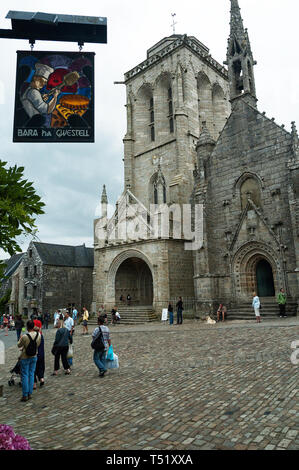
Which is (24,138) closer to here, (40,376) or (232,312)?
(40,376)

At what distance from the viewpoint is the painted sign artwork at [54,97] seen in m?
4.60

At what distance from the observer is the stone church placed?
17.6 metres

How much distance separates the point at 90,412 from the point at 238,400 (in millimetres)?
2261

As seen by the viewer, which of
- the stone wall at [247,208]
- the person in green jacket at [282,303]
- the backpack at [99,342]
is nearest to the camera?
the backpack at [99,342]

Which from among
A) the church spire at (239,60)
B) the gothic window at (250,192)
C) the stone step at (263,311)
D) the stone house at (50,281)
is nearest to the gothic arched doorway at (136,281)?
the stone step at (263,311)

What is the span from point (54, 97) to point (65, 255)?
34956 mm

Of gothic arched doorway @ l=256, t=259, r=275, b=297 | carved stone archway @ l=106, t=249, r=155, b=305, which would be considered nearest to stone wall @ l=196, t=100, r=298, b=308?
gothic arched doorway @ l=256, t=259, r=275, b=297

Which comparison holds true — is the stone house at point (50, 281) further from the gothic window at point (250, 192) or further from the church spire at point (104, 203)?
the gothic window at point (250, 192)

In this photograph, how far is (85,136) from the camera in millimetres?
4656

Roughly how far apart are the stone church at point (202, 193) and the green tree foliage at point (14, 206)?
15.1 metres

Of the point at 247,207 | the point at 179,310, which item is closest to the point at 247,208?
the point at 247,207

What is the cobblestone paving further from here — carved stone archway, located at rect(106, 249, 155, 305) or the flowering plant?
carved stone archway, located at rect(106, 249, 155, 305)

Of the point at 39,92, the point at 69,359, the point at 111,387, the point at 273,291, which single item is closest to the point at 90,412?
the point at 111,387

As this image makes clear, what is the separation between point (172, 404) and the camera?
4949mm
